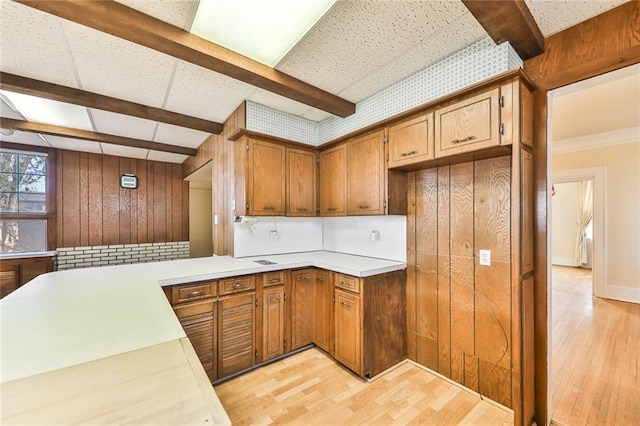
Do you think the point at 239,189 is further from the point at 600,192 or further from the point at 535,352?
the point at 600,192

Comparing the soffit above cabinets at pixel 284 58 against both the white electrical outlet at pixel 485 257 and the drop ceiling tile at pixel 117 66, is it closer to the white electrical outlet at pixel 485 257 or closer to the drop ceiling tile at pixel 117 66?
the drop ceiling tile at pixel 117 66

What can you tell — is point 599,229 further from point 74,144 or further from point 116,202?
point 74,144

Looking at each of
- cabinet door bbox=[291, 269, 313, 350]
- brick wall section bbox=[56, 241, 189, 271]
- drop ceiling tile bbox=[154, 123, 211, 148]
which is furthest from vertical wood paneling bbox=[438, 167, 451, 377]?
brick wall section bbox=[56, 241, 189, 271]

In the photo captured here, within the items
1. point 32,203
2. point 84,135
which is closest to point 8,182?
point 32,203

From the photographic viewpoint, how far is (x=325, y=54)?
1.87 meters

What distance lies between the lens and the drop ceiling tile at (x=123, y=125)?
300cm

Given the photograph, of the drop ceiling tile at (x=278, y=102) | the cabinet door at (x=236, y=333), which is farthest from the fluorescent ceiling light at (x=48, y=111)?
the cabinet door at (x=236, y=333)

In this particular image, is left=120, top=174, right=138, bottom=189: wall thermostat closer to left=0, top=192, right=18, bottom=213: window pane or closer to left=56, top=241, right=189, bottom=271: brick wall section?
left=56, top=241, right=189, bottom=271: brick wall section

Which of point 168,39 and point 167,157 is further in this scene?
point 167,157

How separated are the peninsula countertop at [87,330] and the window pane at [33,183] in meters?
3.11

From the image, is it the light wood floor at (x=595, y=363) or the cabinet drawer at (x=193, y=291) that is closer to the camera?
the light wood floor at (x=595, y=363)

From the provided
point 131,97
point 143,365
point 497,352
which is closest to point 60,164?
point 131,97

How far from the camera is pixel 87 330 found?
3.58ft

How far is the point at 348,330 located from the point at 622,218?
16.3 ft
